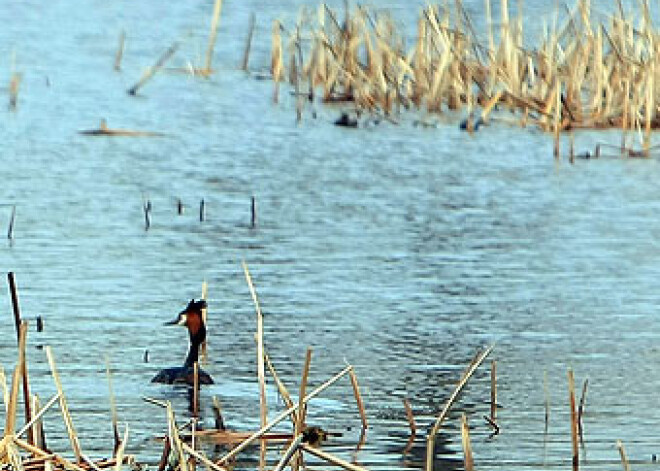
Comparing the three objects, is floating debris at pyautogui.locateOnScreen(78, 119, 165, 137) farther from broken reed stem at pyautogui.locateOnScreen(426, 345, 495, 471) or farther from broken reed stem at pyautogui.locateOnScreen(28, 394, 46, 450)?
broken reed stem at pyautogui.locateOnScreen(28, 394, 46, 450)

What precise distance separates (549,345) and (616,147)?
18.9ft

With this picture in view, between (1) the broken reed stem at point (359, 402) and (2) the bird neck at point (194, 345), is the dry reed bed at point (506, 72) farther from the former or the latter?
(1) the broken reed stem at point (359, 402)

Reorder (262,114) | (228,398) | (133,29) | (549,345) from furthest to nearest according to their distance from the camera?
(133,29) → (262,114) → (549,345) → (228,398)

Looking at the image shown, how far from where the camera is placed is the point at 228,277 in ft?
28.3

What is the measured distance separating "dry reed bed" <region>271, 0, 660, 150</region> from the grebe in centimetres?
643

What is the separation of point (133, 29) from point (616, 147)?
24.9 feet

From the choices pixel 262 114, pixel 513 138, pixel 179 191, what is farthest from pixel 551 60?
pixel 179 191

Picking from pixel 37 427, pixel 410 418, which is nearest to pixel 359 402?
pixel 410 418

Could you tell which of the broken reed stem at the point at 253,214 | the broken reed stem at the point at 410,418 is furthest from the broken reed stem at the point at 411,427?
the broken reed stem at the point at 253,214

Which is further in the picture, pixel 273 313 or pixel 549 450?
pixel 273 313

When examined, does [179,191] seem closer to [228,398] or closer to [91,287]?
[91,287]

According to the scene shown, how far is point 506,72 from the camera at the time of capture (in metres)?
14.2

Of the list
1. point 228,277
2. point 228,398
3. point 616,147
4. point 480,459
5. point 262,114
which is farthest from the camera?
point 262,114

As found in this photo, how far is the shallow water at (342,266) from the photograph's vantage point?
6.30 meters
